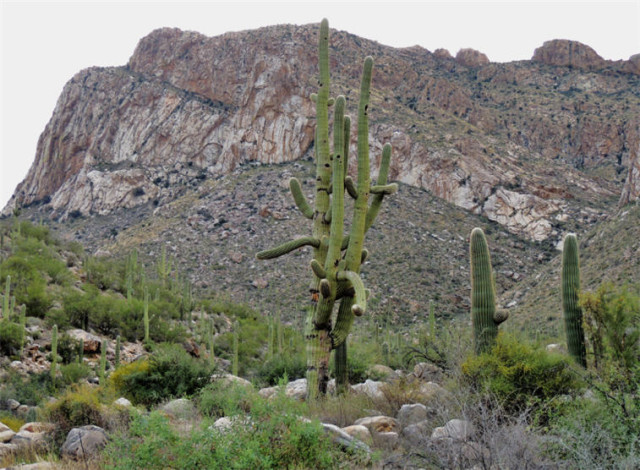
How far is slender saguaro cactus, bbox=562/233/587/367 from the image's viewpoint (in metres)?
9.79

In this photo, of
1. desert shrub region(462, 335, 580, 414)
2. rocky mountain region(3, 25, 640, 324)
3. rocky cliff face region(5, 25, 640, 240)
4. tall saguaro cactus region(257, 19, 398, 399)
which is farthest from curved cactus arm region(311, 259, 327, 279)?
rocky cliff face region(5, 25, 640, 240)

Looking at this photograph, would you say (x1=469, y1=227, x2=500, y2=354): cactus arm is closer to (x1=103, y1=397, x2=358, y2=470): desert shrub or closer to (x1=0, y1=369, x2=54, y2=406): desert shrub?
(x1=103, y1=397, x2=358, y2=470): desert shrub

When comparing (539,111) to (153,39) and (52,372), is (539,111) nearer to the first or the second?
(153,39)

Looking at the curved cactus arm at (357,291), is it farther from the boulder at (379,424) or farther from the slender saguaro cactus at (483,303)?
the slender saguaro cactus at (483,303)

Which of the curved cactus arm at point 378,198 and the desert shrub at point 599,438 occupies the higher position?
the curved cactus arm at point 378,198

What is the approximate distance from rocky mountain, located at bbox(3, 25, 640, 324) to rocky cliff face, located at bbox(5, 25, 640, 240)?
207 mm

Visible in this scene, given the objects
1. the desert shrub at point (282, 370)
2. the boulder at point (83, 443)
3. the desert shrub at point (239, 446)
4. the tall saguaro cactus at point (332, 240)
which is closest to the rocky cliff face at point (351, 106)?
the desert shrub at point (282, 370)

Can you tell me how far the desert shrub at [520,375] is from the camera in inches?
306

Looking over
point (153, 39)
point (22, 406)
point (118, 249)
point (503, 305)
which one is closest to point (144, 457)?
point (22, 406)

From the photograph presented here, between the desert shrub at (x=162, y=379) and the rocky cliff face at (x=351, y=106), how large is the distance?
42058 mm

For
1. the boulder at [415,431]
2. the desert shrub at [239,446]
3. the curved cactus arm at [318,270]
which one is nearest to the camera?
the desert shrub at [239,446]

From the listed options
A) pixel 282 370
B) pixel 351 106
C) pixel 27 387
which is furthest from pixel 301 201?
pixel 351 106

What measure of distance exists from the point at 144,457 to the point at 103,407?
395 centimetres

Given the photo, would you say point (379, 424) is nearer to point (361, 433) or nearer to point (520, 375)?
point (361, 433)
